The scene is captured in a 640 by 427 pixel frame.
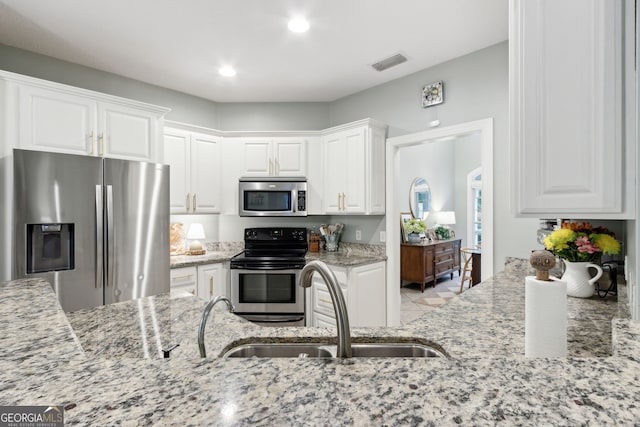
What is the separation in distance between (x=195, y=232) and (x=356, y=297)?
1.83 meters

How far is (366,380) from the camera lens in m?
0.51

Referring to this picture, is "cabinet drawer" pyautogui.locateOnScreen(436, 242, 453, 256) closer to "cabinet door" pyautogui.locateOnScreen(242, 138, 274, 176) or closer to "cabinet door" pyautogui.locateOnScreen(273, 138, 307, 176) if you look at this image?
"cabinet door" pyautogui.locateOnScreen(273, 138, 307, 176)

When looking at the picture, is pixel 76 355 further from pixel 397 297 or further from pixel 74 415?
pixel 397 297

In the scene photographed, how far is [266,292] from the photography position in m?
3.25

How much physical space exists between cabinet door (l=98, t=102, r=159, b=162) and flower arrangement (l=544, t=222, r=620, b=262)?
9.84 feet

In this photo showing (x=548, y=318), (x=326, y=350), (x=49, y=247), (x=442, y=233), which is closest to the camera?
(x=548, y=318)

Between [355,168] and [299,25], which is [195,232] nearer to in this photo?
[355,168]

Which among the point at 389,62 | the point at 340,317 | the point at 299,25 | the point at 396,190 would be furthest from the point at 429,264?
the point at 340,317

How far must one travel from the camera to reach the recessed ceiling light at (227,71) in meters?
2.97

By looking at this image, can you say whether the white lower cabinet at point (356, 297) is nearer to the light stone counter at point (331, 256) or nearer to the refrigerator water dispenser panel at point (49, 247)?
the light stone counter at point (331, 256)

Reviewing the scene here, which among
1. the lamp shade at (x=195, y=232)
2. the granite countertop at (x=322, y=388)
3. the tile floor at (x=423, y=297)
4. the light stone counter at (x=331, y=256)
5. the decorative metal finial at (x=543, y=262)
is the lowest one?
the tile floor at (x=423, y=297)

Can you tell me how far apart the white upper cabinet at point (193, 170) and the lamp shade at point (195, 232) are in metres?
0.19

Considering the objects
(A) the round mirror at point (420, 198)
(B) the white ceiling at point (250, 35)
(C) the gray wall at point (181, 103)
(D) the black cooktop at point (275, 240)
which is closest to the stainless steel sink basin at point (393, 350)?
(B) the white ceiling at point (250, 35)

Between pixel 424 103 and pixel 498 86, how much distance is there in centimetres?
64
